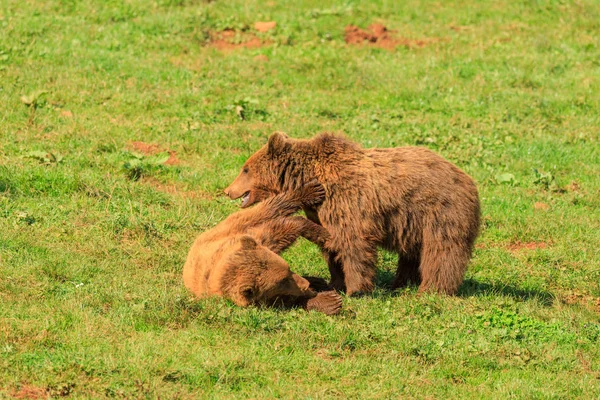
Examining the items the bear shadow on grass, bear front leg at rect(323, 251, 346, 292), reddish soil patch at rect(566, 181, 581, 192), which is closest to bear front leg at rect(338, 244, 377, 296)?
bear front leg at rect(323, 251, 346, 292)

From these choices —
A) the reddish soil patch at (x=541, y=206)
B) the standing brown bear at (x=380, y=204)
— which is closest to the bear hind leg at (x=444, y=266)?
the standing brown bear at (x=380, y=204)

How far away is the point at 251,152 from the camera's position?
40.8 ft

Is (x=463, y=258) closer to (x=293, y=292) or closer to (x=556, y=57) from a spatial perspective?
(x=293, y=292)

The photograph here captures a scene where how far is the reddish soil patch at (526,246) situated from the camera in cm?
1065

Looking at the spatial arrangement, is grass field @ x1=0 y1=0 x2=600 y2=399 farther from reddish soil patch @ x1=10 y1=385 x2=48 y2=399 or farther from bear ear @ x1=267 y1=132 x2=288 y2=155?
bear ear @ x1=267 y1=132 x2=288 y2=155

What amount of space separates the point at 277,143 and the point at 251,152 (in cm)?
338

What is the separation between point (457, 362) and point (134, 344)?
262 cm

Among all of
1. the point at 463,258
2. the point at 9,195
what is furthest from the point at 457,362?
the point at 9,195

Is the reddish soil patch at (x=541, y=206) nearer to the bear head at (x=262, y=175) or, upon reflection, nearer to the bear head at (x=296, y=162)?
the bear head at (x=296, y=162)

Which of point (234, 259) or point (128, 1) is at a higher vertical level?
point (128, 1)

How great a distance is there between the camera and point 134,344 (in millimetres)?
7262

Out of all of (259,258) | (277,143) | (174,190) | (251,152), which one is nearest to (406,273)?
(277,143)

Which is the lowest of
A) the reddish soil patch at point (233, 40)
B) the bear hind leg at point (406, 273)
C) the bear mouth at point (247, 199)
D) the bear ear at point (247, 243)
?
the bear hind leg at point (406, 273)

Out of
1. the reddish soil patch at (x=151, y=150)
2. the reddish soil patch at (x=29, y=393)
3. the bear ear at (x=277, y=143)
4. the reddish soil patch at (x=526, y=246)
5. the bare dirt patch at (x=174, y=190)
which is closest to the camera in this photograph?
the reddish soil patch at (x=29, y=393)
